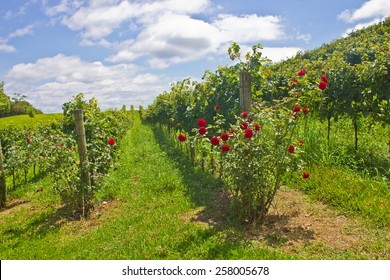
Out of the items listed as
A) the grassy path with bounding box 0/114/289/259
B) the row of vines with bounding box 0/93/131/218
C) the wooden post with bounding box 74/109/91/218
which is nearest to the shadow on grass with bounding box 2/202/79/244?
the grassy path with bounding box 0/114/289/259

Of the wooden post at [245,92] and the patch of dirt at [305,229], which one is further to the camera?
the wooden post at [245,92]

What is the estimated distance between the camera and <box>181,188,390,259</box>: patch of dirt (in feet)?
11.7

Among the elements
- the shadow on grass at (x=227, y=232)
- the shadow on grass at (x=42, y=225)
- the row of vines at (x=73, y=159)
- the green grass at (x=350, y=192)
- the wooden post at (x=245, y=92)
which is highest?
the wooden post at (x=245, y=92)

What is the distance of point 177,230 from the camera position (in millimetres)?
4398

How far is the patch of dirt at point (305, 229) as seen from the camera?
356cm

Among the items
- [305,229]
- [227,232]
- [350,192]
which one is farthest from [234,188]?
[350,192]

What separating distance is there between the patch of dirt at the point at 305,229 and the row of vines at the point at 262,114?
30 cm

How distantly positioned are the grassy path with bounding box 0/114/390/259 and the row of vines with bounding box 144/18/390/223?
0.44 metres

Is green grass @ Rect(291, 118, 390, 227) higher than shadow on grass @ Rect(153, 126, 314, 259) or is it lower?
higher

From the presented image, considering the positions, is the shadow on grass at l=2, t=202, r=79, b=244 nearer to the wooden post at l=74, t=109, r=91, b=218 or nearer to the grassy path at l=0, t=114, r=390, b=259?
the grassy path at l=0, t=114, r=390, b=259

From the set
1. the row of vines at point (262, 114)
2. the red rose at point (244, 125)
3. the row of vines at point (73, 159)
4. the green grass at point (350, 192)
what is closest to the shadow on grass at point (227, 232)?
the row of vines at point (262, 114)

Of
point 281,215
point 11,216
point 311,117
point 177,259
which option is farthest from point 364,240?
point 311,117

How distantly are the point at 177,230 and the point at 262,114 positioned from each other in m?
2.00

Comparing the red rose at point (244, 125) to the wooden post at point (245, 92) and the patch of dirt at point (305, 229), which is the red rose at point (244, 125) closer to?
the wooden post at point (245, 92)
